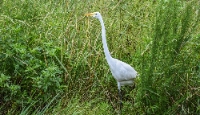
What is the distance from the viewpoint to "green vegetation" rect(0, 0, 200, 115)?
4094 millimetres

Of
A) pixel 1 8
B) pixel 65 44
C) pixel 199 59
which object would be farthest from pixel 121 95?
pixel 1 8

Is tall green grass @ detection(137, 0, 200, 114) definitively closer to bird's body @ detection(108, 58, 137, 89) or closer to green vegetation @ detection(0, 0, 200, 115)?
green vegetation @ detection(0, 0, 200, 115)

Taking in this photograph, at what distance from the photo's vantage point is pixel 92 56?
5172mm

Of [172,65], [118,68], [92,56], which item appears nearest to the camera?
[172,65]

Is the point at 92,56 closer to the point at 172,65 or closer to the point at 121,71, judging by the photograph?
the point at 121,71

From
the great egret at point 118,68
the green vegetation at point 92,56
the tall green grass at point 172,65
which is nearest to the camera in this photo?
the tall green grass at point 172,65

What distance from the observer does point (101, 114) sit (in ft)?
14.5

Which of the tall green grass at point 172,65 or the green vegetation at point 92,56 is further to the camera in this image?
the green vegetation at point 92,56

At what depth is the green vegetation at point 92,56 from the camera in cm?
409

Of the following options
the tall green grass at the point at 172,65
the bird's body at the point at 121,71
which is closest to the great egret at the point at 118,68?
the bird's body at the point at 121,71

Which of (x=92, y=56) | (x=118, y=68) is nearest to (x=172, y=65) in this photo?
(x=118, y=68)

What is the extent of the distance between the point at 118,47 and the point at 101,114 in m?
1.12

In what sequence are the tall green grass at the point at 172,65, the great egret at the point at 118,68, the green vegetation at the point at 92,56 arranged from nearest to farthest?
the tall green grass at the point at 172,65, the green vegetation at the point at 92,56, the great egret at the point at 118,68

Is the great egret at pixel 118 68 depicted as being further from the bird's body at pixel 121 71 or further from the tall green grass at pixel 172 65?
the tall green grass at pixel 172 65
